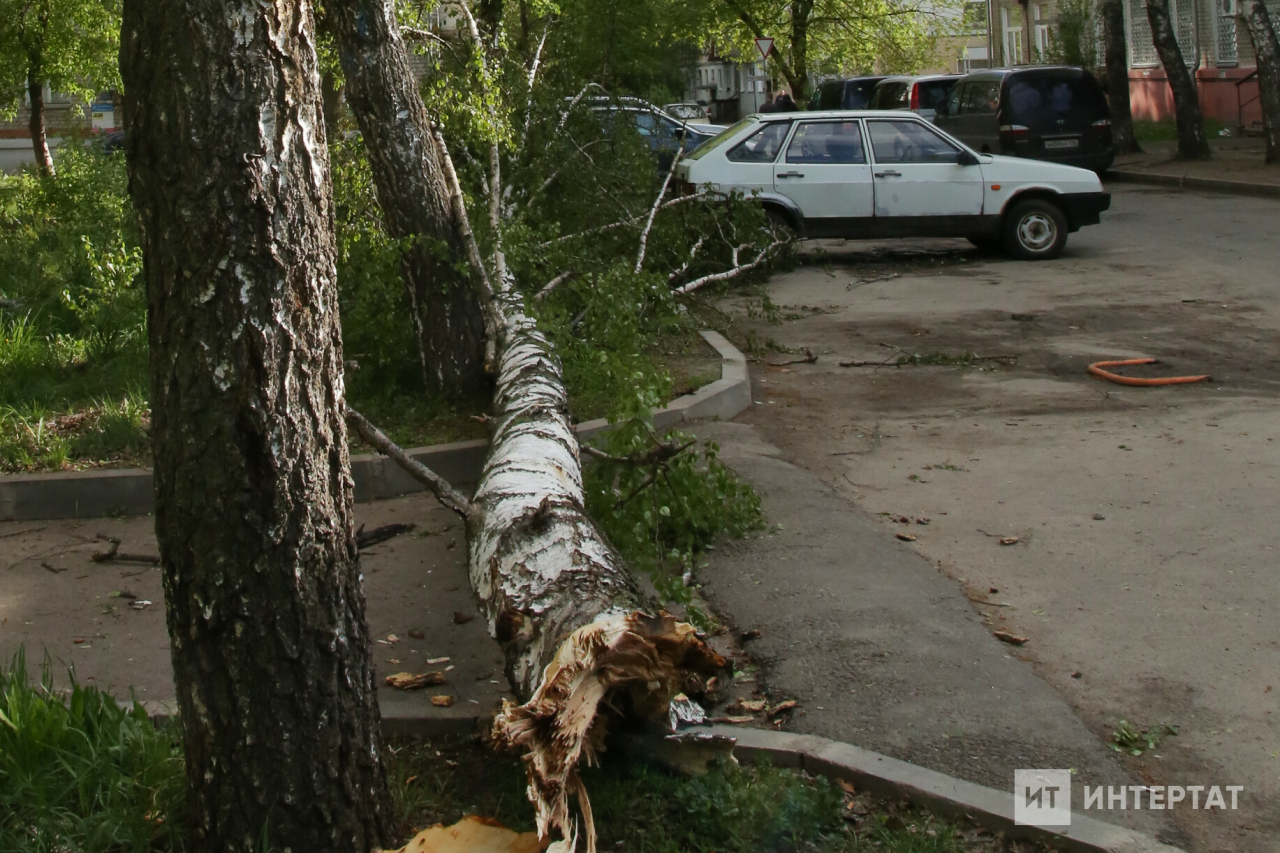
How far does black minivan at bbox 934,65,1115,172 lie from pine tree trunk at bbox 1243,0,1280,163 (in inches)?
91.7

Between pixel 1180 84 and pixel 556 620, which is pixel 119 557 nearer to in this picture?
pixel 556 620

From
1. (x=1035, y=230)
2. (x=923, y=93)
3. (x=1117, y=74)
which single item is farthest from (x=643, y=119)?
(x=1117, y=74)

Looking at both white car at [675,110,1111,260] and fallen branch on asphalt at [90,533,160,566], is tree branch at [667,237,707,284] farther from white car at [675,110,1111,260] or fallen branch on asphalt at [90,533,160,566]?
fallen branch on asphalt at [90,533,160,566]

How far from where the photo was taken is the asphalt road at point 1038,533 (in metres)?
3.98

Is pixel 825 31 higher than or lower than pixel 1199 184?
higher

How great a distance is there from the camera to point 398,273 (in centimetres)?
796

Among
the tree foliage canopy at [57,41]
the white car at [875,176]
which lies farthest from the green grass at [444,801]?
the tree foliage canopy at [57,41]

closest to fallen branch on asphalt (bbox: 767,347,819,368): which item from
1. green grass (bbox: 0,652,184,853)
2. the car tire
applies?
the car tire

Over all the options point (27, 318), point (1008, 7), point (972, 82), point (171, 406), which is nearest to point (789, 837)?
point (171, 406)

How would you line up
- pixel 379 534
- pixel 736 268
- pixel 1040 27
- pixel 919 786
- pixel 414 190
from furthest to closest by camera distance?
pixel 1040 27 → pixel 736 268 → pixel 414 190 → pixel 379 534 → pixel 919 786

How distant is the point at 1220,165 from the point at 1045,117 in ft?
11.6

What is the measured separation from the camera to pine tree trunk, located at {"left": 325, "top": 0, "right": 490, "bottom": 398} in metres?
7.45

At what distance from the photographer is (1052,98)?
2220 cm

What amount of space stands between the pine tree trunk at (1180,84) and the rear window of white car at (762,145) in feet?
39.5
